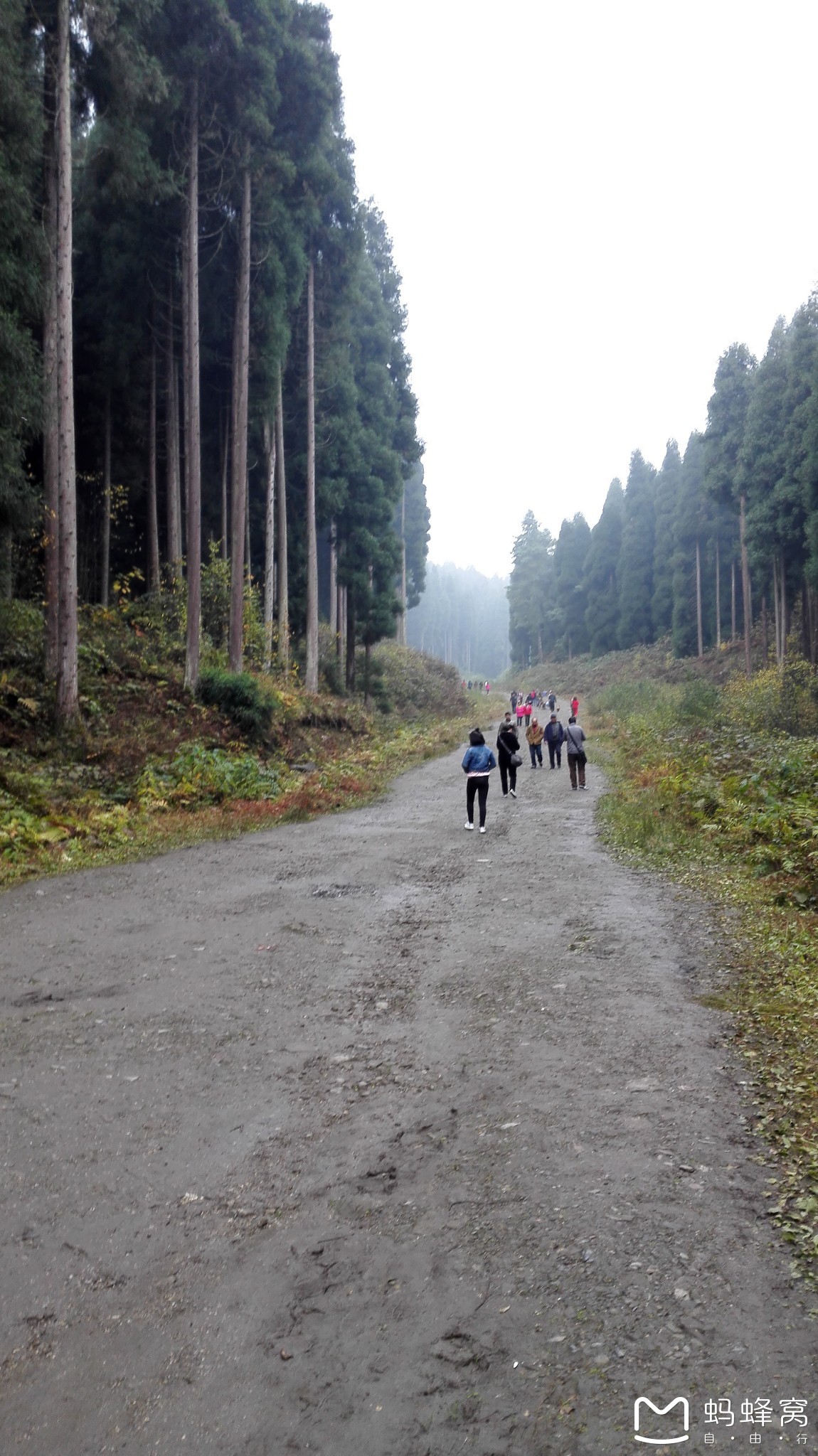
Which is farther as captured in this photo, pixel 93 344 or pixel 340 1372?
pixel 93 344

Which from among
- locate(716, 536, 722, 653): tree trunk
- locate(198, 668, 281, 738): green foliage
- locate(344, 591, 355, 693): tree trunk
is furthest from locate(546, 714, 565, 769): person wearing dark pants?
locate(716, 536, 722, 653): tree trunk

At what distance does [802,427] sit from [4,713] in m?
31.6

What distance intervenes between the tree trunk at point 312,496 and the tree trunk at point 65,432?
488 inches

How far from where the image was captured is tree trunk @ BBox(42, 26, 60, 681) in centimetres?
1461

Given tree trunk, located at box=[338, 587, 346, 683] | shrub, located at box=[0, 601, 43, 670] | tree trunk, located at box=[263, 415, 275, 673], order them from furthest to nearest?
1. tree trunk, located at box=[338, 587, 346, 683]
2. tree trunk, located at box=[263, 415, 275, 673]
3. shrub, located at box=[0, 601, 43, 670]

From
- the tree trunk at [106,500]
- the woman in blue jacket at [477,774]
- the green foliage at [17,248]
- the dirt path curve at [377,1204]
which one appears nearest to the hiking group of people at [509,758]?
the woman in blue jacket at [477,774]

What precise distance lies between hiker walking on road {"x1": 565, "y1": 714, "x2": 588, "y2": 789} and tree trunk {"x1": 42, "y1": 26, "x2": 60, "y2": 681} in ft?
33.7

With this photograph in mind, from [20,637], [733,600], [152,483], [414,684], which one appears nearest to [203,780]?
[20,637]

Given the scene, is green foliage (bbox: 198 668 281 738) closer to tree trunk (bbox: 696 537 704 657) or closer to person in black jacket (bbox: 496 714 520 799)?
person in black jacket (bbox: 496 714 520 799)

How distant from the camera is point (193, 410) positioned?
1909 cm

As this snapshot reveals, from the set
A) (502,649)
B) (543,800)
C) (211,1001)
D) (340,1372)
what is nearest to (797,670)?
(543,800)

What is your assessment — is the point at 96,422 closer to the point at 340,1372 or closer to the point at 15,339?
the point at 15,339

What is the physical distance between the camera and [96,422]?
28.2m

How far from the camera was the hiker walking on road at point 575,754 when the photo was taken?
1898cm
